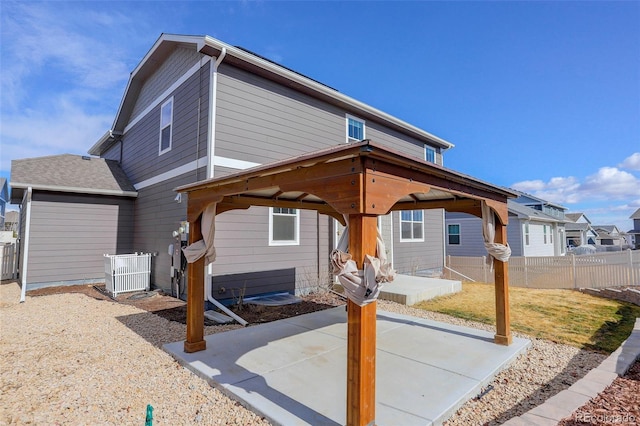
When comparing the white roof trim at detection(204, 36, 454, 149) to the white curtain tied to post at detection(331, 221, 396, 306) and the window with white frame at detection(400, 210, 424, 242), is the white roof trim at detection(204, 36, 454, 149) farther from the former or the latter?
the white curtain tied to post at detection(331, 221, 396, 306)

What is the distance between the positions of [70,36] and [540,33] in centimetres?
1208

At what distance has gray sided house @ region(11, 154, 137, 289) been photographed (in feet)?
29.1

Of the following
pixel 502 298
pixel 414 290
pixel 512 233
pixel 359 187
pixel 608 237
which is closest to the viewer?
pixel 359 187

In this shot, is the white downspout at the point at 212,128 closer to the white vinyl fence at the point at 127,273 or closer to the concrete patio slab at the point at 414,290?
the white vinyl fence at the point at 127,273

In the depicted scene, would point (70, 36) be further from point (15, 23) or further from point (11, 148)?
point (11, 148)

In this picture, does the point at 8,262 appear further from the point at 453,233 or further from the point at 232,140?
the point at 453,233

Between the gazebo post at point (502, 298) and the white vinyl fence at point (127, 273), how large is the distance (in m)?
8.68

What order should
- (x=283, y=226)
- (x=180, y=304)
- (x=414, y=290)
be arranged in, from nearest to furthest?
(x=180, y=304), (x=414, y=290), (x=283, y=226)

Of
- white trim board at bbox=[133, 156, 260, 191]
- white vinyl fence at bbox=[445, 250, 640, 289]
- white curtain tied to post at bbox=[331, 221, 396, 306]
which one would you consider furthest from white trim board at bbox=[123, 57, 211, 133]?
white vinyl fence at bbox=[445, 250, 640, 289]

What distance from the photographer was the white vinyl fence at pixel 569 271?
30.7 feet

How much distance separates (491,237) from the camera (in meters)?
4.84

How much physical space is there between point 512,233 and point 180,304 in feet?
61.5

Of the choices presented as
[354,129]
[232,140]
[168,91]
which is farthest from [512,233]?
[168,91]

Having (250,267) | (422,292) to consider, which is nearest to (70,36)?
(250,267)
